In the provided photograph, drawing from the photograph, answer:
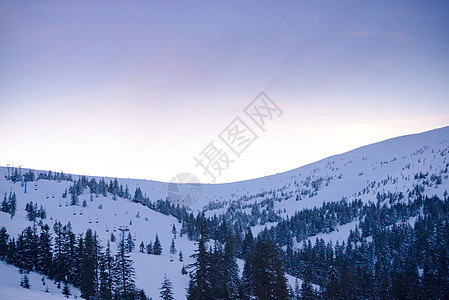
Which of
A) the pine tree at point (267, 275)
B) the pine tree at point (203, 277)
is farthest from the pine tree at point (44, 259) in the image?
the pine tree at point (267, 275)

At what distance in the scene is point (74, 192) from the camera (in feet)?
539

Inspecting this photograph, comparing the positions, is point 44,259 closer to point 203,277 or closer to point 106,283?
point 106,283

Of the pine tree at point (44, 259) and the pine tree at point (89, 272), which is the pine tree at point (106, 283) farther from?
the pine tree at point (44, 259)

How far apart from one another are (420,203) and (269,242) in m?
147

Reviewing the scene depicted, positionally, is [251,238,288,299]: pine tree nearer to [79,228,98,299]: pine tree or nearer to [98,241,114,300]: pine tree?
[98,241,114,300]: pine tree

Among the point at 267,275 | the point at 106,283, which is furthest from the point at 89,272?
the point at 267,275

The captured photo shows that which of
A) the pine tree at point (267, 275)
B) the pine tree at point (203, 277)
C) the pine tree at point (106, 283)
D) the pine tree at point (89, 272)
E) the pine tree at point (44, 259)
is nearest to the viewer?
the pine tree at point (267, 275)

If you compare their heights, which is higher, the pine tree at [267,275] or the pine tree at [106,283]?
the pine tree at [267,275]

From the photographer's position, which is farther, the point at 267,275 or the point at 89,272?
the point at 89,272

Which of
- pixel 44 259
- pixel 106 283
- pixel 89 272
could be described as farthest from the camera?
pixel 44 259

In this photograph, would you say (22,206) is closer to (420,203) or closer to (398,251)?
(398,251)

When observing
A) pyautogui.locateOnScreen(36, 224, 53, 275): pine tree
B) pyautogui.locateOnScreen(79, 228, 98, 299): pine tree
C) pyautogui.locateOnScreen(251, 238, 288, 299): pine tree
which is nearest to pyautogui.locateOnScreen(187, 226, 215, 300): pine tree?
pyautogui.locateOnScreen(251, 238, 288, 299): pine tree

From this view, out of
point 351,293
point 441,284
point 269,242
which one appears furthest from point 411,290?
point 269,242

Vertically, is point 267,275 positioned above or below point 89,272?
above
